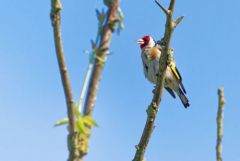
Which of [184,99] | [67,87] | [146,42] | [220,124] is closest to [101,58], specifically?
[67,87]

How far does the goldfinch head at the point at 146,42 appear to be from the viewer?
60.6 ft

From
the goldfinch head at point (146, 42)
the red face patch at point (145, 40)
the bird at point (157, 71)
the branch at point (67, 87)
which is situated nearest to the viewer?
the branch at point (67, 87)

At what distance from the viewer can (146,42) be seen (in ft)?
62.4

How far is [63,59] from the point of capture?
6.11ft

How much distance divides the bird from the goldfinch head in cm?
43

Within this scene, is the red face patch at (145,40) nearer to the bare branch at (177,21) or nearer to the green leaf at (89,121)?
the bare branch at (177,21)

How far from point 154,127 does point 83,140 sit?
4970mm

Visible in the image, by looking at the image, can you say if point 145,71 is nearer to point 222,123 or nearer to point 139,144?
point 139,144

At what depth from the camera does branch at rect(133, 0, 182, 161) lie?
19.8ft

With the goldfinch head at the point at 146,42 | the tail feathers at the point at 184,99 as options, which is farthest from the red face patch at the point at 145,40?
the tail feathers at the point at 184,99

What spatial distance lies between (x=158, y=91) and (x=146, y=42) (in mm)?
Result: 12141

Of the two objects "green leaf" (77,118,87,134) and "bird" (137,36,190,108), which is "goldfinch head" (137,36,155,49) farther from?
"green leaf" (77,118,87,134)

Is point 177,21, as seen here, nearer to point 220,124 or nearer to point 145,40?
point 220,124

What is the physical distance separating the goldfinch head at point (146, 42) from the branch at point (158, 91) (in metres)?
10.9
